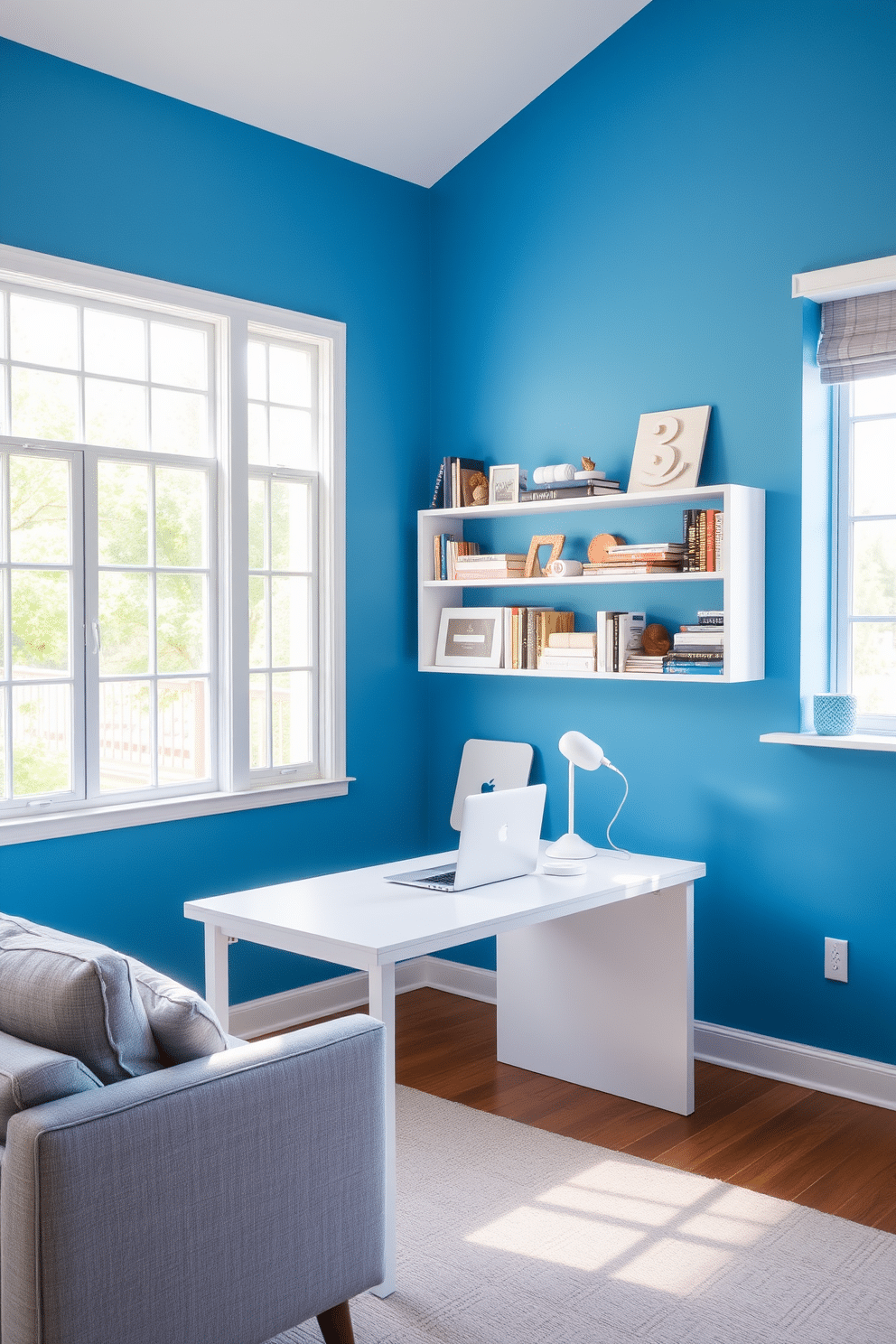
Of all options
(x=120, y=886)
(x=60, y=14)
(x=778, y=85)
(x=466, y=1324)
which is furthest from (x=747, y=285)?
(x=466, y=1324)

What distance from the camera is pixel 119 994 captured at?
192 cm

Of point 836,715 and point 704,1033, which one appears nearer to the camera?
point 836,715

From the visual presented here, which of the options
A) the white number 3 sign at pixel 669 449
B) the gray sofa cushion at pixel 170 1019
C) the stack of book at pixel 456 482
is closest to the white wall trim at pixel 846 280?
the white number 3 sign at pixel 669 449

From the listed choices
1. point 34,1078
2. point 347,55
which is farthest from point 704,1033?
point 347,55

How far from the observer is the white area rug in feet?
7.68

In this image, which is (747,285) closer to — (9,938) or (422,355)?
(422,355)

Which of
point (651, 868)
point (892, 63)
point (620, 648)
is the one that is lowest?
point (651, 868)

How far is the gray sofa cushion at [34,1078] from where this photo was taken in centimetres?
179

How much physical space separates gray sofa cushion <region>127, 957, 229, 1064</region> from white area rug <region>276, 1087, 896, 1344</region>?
74cm

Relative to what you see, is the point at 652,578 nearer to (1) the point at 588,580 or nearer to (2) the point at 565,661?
(1) the point at 588,580

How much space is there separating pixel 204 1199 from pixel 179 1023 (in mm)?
276

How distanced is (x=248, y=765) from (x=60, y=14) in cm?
226

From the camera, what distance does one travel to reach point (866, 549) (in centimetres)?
→ 356

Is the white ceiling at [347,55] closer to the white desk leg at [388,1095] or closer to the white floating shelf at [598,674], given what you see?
the white floating shelf at [598,674]
